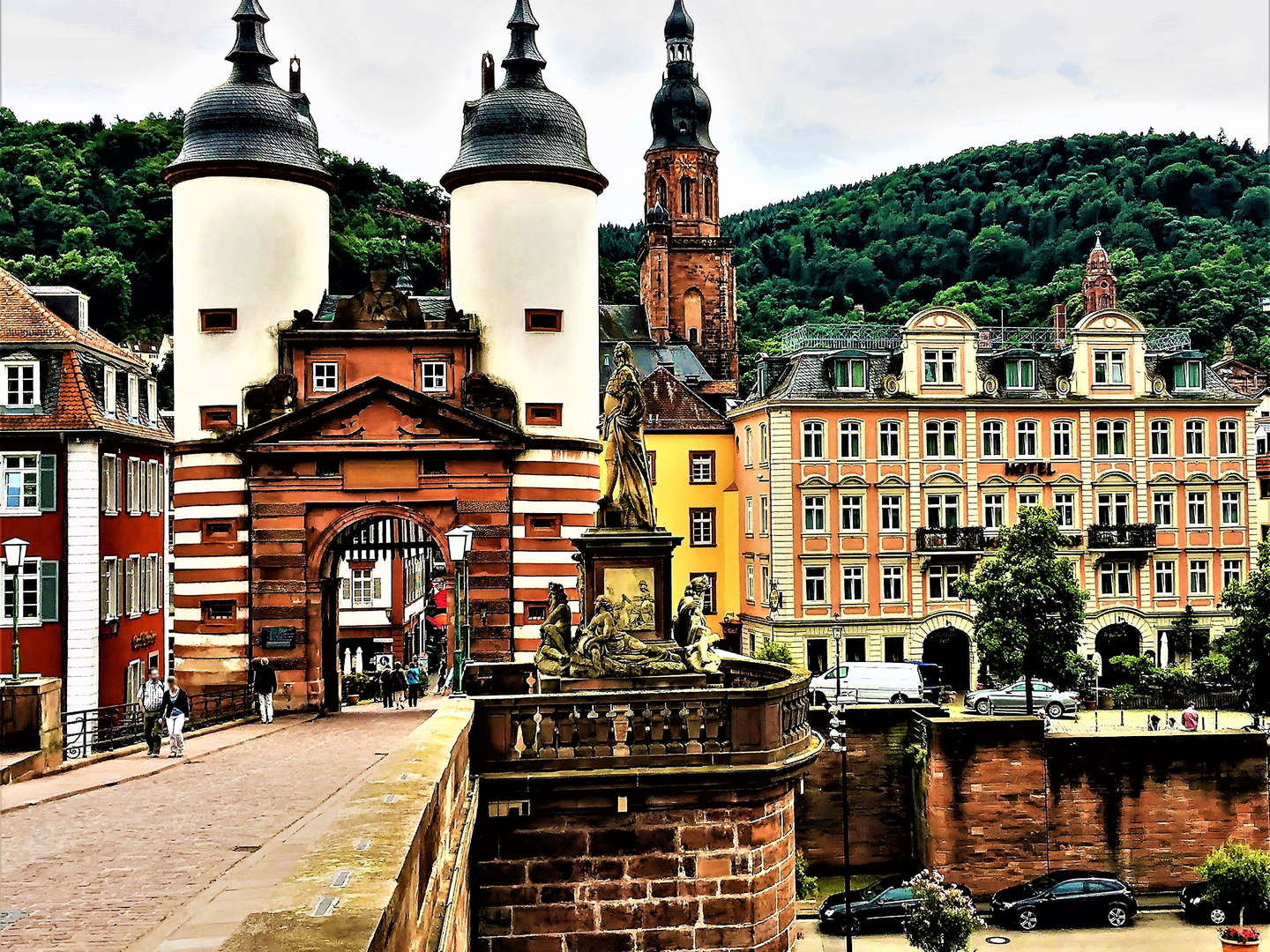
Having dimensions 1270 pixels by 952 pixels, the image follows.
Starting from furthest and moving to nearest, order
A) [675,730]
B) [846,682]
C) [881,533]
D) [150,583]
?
[881,533] → [846,682] → [150,583] → [675,730]

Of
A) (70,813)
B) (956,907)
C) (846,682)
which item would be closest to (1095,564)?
(846,682)

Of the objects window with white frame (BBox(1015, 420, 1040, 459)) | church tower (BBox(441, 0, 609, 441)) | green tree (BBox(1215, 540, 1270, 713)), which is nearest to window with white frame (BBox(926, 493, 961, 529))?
window with white frame (BBox(1015, 420, 1040, 459))

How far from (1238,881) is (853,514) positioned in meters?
20.1

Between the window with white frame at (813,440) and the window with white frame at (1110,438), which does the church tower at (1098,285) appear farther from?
the window with white frame at (813,440)

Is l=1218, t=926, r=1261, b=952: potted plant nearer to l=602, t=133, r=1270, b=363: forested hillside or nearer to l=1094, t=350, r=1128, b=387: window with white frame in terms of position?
l=1094, t=350, r=1128, b=387: window with white frame

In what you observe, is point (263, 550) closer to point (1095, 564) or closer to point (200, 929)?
point (200, 929)

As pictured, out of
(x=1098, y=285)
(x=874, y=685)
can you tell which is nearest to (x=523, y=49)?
(x=874, y=685)

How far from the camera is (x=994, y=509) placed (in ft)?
159

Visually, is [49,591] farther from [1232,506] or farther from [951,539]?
[1232,506]

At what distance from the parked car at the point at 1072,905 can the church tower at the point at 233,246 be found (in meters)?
20.5

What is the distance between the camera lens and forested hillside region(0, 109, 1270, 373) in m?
73.6

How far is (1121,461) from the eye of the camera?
161 ft

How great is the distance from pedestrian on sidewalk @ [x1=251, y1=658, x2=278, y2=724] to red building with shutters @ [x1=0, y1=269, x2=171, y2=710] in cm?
598

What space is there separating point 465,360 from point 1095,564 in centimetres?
2731
